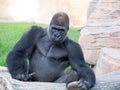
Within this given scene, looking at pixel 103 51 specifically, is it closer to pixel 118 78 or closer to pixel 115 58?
pixel 115 58

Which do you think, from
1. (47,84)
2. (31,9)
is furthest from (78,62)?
(31,9)

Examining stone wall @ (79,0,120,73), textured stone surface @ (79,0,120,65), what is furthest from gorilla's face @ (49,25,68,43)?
textured stone surface @ (79,0,120,65)

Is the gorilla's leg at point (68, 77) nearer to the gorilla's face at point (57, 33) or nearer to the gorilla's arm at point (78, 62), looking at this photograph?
the gorilla's arm at point (78, 62)

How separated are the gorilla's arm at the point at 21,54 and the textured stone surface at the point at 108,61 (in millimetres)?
1350

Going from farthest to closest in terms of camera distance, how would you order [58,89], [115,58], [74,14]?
[74,14]
[115,58]
[58,89]

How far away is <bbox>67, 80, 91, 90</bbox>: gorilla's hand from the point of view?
107 inches

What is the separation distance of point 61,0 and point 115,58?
8782mm

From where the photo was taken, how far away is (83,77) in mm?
2973

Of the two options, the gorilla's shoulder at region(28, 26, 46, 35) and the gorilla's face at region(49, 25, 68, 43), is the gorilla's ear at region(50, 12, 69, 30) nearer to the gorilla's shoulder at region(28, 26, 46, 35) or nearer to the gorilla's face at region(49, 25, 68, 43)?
the gorilla's face at region(49, 25, 68, 43)

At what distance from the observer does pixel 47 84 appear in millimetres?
2783

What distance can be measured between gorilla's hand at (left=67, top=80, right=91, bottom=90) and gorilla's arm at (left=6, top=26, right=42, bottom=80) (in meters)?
0.40

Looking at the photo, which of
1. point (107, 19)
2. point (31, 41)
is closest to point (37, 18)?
point (107, 19)

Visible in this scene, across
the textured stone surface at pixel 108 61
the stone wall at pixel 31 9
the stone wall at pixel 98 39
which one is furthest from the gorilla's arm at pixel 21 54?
the stone wall at pixel 31 9

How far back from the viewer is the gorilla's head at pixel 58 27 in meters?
3.02
